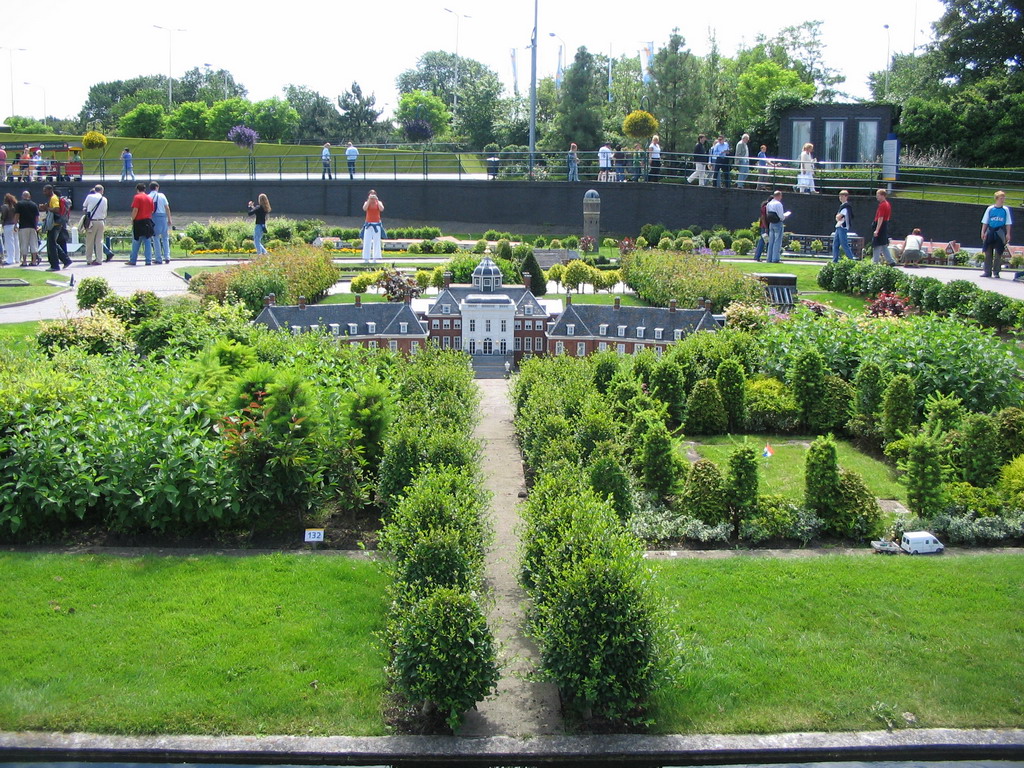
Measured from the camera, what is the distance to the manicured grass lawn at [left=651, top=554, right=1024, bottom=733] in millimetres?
9648

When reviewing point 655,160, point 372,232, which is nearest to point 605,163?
point 655,160

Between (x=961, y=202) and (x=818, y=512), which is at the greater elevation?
(x=961, y=202)

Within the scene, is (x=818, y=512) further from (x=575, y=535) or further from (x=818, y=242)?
(x=818, y=242)

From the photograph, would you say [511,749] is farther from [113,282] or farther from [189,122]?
[189,122]

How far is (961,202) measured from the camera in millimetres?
34688

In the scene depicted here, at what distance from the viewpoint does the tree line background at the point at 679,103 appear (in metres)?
43.0

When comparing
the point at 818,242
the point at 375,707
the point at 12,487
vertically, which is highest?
the point at 818,242

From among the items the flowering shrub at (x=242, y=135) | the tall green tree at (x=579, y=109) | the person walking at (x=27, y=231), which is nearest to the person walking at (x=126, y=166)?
the flowering shrub at (x=242, y=135)

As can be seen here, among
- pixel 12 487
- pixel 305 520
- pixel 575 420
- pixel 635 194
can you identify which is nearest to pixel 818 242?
pixel 635 194

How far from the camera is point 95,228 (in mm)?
31609

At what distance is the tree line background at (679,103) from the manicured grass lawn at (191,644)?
35.5m

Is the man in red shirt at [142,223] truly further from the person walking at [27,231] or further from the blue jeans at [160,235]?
the person walking at [27,231]

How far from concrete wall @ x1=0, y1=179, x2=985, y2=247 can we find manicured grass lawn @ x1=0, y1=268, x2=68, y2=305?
16.8m

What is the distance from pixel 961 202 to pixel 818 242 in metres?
4.95
